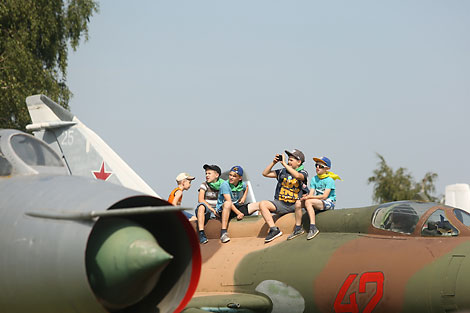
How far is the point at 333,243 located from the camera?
1086cm

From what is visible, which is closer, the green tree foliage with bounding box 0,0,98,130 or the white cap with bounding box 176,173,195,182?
the white cap with bounding box 176,173,195,182

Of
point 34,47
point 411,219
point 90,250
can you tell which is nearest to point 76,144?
point 411,219

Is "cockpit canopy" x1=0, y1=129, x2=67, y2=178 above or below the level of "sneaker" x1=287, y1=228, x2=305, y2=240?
above

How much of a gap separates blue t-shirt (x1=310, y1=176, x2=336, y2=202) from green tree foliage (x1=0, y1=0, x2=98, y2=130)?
1606cm

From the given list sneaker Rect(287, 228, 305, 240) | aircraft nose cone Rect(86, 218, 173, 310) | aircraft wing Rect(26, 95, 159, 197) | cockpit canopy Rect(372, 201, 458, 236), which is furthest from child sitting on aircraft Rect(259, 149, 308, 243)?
aircraft nose cone Rect(86, 218, 173, 310)

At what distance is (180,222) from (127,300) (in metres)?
0.72

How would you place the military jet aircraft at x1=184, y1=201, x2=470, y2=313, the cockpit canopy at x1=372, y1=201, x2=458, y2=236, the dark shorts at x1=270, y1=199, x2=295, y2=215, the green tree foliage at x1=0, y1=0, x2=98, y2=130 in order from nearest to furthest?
the military jet aircraft at x1=184, y1=201, x2=470, y2=313 → the cockpit canopy at x1=372, y1=201, x2=458, y2=236 → the dark shorts at x1=270, y1=199, x2=295, y2=215 → the green tree foliage at x1=0, y1=0, x2=98, y2=130

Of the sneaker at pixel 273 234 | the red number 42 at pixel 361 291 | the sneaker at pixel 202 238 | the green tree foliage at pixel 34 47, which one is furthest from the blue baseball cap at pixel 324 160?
the green tree foliage at pixel 34 47

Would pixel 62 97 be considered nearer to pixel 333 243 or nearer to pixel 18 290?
pixel 333 243

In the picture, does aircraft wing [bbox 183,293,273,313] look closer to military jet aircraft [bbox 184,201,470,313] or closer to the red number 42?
military jet aircraft [bbox 184,201,470,313]

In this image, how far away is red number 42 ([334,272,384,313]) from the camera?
9906 mm

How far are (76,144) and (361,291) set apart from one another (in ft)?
23.0

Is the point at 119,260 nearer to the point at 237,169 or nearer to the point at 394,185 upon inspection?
the point at 237,169

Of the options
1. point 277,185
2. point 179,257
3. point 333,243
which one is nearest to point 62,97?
point 277,185
